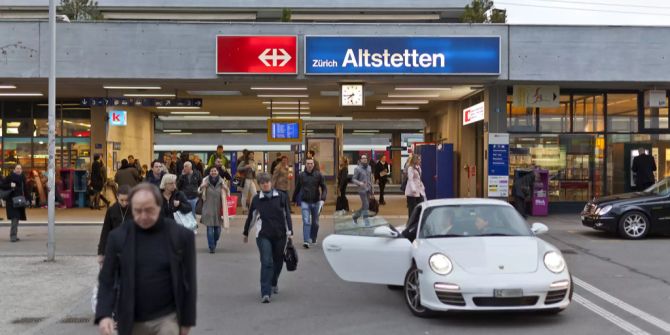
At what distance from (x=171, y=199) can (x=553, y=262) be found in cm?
523

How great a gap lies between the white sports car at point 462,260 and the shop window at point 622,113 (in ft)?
43.3

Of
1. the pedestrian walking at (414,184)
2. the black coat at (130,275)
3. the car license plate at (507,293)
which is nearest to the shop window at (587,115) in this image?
the pedestrian walking at (414,184)

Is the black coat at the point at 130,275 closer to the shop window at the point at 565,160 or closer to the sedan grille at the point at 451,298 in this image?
the sedan grille at the point at 451,298

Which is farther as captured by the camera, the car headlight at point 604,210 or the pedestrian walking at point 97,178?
the pedestrian walking at point 97,178

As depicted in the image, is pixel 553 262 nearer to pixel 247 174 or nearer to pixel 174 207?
pixel 174 207

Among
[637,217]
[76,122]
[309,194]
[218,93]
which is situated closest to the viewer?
[309,194]

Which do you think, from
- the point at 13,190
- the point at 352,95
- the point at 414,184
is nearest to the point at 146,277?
the point at 414,184

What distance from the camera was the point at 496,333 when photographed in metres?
6.78

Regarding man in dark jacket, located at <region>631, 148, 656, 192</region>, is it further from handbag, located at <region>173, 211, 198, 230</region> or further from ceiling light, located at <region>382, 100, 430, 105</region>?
handbag, located at <region>173, 211, 198, 230</region>

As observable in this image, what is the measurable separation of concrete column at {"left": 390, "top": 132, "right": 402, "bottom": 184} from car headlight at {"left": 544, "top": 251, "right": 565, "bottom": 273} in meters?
31.8

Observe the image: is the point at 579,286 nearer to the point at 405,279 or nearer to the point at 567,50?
the point at 405,279

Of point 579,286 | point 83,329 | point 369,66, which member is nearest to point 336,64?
point 369,66

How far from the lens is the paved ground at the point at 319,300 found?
7.12 metres

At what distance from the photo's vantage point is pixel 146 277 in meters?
3.86
